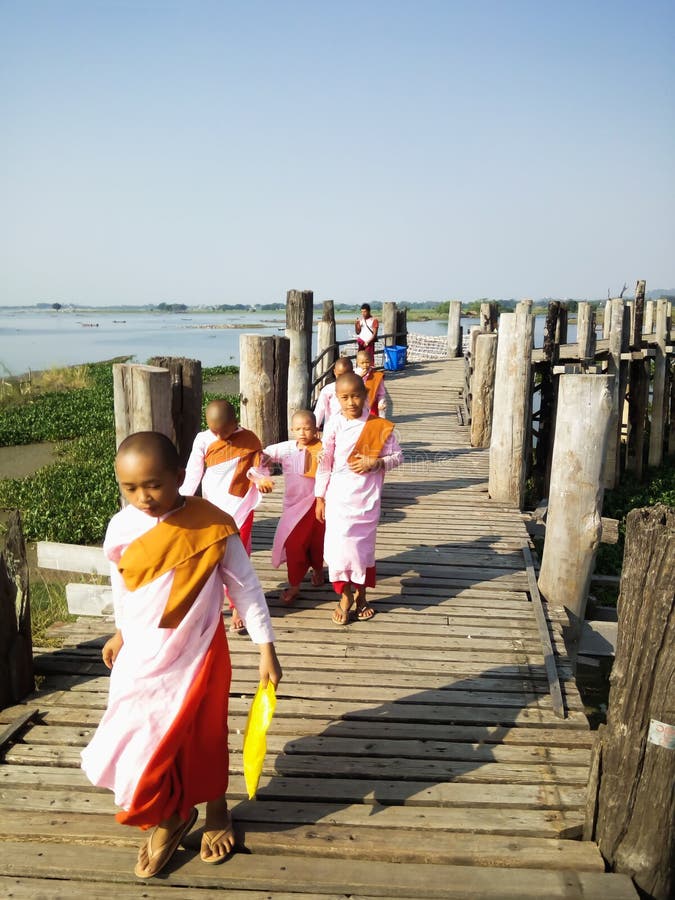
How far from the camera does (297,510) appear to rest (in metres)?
4.95

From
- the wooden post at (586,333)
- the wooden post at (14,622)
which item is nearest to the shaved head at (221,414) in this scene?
the wooden post at (14,622)

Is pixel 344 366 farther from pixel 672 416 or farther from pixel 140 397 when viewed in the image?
pixel 672 416

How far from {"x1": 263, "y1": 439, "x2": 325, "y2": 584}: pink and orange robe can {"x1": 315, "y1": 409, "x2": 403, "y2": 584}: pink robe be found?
307 millimetres

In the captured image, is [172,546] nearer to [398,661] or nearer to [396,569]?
[398,661]

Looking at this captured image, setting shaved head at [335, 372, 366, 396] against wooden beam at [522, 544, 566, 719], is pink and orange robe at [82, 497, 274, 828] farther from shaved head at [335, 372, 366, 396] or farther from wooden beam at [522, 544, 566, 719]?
shaved head at [335, 372, 366, 396]

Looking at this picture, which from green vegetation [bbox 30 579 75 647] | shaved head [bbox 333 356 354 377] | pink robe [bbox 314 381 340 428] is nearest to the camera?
green vegetation [bbox 30 579 75 647]

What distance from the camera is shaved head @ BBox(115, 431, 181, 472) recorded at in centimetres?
229

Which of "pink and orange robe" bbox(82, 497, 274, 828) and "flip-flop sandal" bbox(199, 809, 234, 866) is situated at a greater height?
"pink and orange robe" bbox(82, 497, 274, 828)

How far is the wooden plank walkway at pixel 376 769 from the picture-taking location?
2.49m

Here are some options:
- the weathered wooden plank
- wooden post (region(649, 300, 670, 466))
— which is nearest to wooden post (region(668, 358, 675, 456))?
wooden post (region(649, 300, 670, 466))

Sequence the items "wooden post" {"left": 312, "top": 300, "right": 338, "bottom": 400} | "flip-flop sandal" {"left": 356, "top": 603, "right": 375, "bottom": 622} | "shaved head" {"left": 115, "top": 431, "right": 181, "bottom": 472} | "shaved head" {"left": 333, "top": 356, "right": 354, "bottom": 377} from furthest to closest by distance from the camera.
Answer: "wooden post" {"left": 312, "top": 300, "right": 338, "bottom": 400}, "shaved head" {"left": 333, "top": 356, "right": 354, "bottom": 377}, "flip-flop sandal" {"left": 356, "top": 603, "right": 375, "bottom": 622}, "shaved head" {"left": 115, "top": 431, "right": 181, "bottom": 472}

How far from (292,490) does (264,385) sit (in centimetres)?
279

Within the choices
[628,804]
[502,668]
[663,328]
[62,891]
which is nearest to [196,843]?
[62,891]

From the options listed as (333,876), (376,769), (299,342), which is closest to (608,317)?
(299,342)
